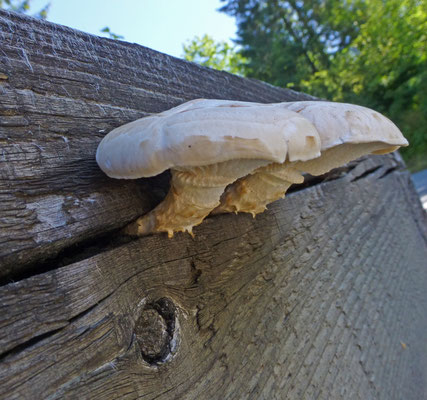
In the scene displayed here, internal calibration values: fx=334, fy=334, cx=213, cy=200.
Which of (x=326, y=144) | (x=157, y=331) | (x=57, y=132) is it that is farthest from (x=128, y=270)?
(x=326, y=144)

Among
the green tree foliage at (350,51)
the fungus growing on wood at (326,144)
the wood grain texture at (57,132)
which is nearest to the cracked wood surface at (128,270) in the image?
the wood grain texture at (57,132)

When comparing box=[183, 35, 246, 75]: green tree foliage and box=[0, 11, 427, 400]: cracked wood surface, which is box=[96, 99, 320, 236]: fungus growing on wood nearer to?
box=[0, 11, 427, 400]: cracked wood surface

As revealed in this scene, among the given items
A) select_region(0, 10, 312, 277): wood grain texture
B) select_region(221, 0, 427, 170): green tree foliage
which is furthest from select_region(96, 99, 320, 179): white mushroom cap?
select_region(221, 0, 427, 170): green tree foliage

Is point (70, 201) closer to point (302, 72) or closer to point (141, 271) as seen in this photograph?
point (141, 271)

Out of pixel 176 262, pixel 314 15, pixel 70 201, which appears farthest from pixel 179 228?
pixel 314 15

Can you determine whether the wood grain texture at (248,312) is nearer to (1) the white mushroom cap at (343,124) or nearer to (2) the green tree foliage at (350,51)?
(1) the white mushroom cap at (343,124)
